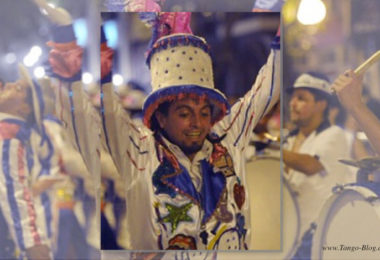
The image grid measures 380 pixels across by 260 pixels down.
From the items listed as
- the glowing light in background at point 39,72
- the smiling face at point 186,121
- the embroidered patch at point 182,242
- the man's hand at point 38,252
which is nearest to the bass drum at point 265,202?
the embroidered patch at point 182,242

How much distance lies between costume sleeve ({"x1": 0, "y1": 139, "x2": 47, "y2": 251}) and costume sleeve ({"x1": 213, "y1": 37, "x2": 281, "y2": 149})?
88 cm

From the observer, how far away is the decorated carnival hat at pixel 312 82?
2211 mm

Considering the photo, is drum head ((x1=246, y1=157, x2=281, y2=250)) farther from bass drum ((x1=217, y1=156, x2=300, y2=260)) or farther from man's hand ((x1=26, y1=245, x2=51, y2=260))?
man's hand ((x1=26, y1=245, x2=51, y2=260))

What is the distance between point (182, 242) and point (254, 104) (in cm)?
68

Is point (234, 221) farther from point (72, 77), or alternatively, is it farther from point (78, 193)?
point (72, 77)

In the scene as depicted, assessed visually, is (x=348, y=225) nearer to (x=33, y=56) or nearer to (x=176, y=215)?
(x=176, y=215)

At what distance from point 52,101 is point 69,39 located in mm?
286

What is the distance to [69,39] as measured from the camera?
2219mm


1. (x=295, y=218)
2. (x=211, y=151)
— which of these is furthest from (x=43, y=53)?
(x=295, y=218)

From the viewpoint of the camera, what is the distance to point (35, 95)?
7.30 ft

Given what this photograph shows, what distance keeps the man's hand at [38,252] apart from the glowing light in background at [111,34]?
948 mm

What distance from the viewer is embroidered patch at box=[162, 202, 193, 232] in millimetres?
2176

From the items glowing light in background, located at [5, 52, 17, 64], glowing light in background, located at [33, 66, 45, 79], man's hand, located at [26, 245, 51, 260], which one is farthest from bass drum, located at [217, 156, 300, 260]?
glowing light in background, located at [5, 52, 17, 64]

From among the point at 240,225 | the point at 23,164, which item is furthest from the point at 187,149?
the point at 23,164
